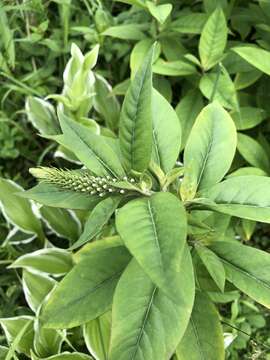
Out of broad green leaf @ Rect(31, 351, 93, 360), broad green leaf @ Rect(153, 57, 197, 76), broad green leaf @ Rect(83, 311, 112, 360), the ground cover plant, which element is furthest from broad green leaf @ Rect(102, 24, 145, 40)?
broad green leaf @ Rect(31, 351, 93, 360)

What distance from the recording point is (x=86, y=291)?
42.4 inches

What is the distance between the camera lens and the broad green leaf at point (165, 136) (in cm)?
108

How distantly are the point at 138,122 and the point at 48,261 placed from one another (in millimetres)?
747

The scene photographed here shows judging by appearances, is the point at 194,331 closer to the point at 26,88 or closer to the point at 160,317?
the point at 160,317

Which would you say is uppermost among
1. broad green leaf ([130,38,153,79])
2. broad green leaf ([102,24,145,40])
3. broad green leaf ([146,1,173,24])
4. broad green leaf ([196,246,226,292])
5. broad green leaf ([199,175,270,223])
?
broad green leaf ([146,1,173,24])

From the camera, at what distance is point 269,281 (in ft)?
3.32

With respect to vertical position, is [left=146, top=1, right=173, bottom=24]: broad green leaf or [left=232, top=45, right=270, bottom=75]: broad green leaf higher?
[left=146, top=1, right=173, bottom=24]: broad green leaf

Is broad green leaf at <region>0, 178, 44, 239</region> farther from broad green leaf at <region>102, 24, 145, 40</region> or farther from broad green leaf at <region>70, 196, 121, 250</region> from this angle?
broad green leaf at <region>70, 196, 121, 250</region>

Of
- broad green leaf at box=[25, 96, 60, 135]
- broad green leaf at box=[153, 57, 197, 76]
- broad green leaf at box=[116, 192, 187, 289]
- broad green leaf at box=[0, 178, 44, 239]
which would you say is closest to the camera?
broad green leaf at box=[116, 192, 187, 289]

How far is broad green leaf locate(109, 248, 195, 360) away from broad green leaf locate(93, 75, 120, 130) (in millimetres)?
884

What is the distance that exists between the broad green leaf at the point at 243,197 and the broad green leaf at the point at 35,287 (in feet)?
2.30

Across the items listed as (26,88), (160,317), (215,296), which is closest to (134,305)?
(160,317)

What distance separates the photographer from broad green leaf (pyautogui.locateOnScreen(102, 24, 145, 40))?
154cm

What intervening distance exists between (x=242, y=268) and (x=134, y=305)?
24cm
